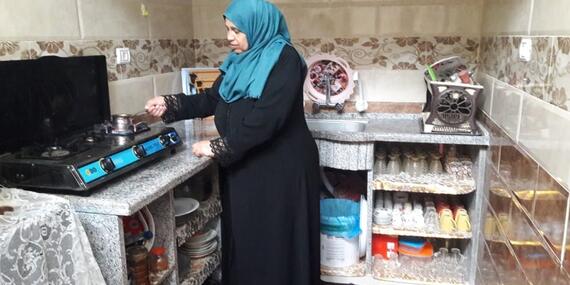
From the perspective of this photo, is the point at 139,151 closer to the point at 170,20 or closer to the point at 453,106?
the point at 170,20

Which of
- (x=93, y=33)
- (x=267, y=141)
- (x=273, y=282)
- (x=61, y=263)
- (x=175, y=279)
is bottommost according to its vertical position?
(x=273, y=282)

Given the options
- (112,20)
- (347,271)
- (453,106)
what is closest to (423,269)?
(347,271)

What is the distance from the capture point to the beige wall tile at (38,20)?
1296 millimetres

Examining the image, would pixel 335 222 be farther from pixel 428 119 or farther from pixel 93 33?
pixel 93 33

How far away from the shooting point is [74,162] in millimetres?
1143

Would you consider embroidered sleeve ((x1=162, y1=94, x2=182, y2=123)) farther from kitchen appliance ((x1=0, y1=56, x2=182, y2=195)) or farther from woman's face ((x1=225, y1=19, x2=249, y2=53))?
woman's face ((x1=225, y1=19, x2=249, y2=53))

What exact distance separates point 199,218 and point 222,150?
12.7 inches

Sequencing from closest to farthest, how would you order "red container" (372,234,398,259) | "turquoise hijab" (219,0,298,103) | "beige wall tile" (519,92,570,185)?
"beige wall tile" (519,92,570,185)
"turquoise hijab" (219,0,298,103)
"red container" (372,234,398,259)

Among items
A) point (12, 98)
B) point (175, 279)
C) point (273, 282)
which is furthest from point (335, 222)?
point (12, 98)

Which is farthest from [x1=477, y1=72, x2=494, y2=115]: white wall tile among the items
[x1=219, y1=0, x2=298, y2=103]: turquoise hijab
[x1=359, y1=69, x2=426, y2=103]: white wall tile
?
[x1=219, y1=0, x2=298, y2=103]: turquoise hijab

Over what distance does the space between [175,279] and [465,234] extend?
119 centimetres

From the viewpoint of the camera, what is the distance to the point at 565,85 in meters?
0.95

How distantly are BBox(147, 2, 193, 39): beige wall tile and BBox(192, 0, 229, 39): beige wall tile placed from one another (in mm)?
38

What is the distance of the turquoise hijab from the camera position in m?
1.44
